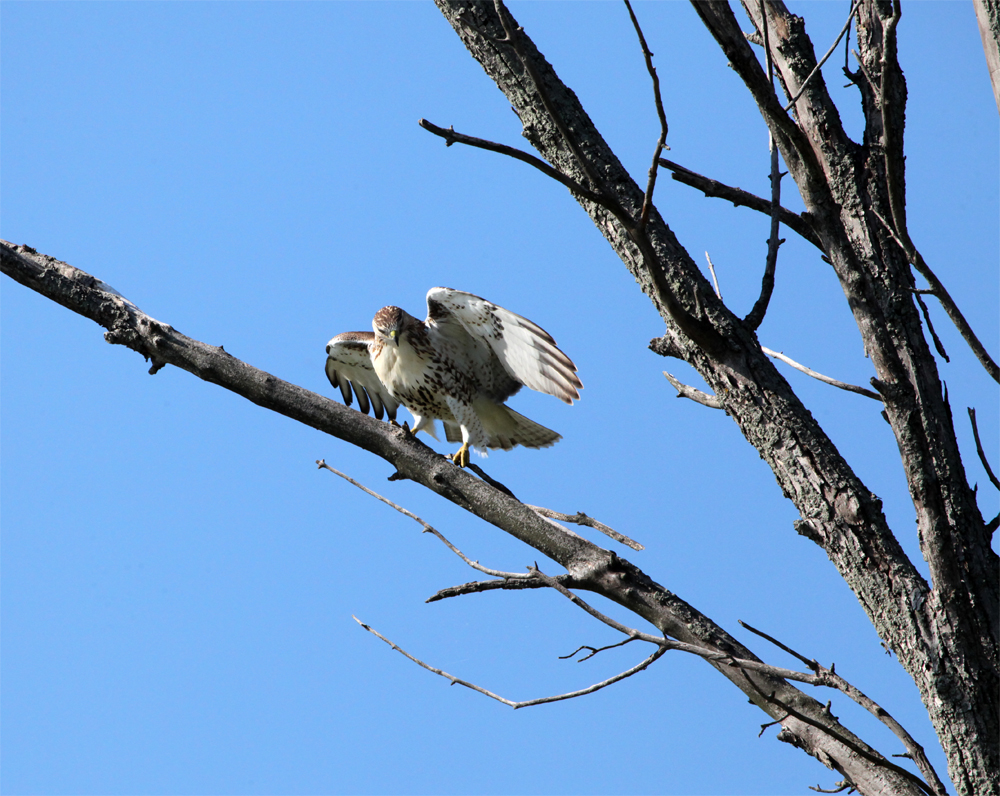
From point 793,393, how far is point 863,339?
30cm

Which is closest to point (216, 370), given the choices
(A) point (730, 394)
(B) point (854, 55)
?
(A) point (730, 394)

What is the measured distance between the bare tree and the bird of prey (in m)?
1.29

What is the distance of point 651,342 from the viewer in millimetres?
3277

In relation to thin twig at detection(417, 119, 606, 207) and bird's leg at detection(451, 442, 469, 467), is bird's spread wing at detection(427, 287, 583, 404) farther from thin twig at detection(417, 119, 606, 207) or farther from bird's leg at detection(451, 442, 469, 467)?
thin twig at detection(417, 119, 606, 207)

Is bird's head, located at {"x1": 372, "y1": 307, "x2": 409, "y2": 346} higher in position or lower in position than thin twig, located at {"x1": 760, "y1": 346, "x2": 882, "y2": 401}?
higher

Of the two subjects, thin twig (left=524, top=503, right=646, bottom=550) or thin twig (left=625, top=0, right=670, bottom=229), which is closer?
thin twig (left=625, top=0, right=670, bottom=229)

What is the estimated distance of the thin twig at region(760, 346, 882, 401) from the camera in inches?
112

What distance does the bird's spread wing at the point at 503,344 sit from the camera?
408 cm

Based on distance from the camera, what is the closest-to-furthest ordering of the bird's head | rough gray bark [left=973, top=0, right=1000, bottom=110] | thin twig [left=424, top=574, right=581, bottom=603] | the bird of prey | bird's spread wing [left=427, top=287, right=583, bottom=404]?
rough gray bark [left=973, top=0, right=1000, bottom=110] → thin twig [left=424, top=574, right=581, bottom=603] → bird's spread wing [left=427, top=287, right=583, bottom=404] → the bird of prey → the bird's head

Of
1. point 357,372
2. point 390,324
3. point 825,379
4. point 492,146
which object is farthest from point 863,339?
point 357,372

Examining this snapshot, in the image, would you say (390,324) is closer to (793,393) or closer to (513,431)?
(513,431)

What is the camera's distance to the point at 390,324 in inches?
200

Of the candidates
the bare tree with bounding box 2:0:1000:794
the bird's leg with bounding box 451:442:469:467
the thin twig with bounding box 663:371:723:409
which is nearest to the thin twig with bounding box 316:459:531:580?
the bare tree with bounding box 2:0:1000:794

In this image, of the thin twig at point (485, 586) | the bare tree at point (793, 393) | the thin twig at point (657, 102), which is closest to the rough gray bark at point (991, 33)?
the bare tree at point (793, 393)
